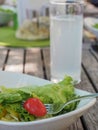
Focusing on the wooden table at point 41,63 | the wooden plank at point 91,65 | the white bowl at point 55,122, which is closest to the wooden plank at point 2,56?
the wooden table at point 41,63

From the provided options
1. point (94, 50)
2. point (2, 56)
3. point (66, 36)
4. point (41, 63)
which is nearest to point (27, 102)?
point (66, 36)

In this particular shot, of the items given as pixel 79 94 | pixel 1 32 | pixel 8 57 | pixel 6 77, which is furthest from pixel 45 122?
pixel 1 32

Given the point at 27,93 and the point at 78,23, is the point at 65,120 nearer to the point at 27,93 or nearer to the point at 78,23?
the point at 27,93

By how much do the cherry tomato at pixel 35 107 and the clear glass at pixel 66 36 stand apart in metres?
0.40

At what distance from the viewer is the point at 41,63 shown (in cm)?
122

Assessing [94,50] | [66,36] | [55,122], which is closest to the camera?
[55,122]

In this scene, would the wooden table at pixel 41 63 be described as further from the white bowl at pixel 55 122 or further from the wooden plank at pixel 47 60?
the white bowl at pixel 55 122

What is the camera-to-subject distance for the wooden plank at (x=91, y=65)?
1.05 metres

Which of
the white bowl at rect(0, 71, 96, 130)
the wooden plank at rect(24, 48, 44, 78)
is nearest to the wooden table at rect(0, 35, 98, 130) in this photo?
the wooden plank at rect(24, 48, 44, 78)

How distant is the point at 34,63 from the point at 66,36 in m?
0.26

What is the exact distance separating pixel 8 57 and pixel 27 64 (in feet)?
0.42

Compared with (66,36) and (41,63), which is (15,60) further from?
(66,36)

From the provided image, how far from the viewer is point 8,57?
4.29ft

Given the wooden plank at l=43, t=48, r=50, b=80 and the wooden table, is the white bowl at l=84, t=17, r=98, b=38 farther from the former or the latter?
the wooden plank at l=43, t=48, r=50, b=80
